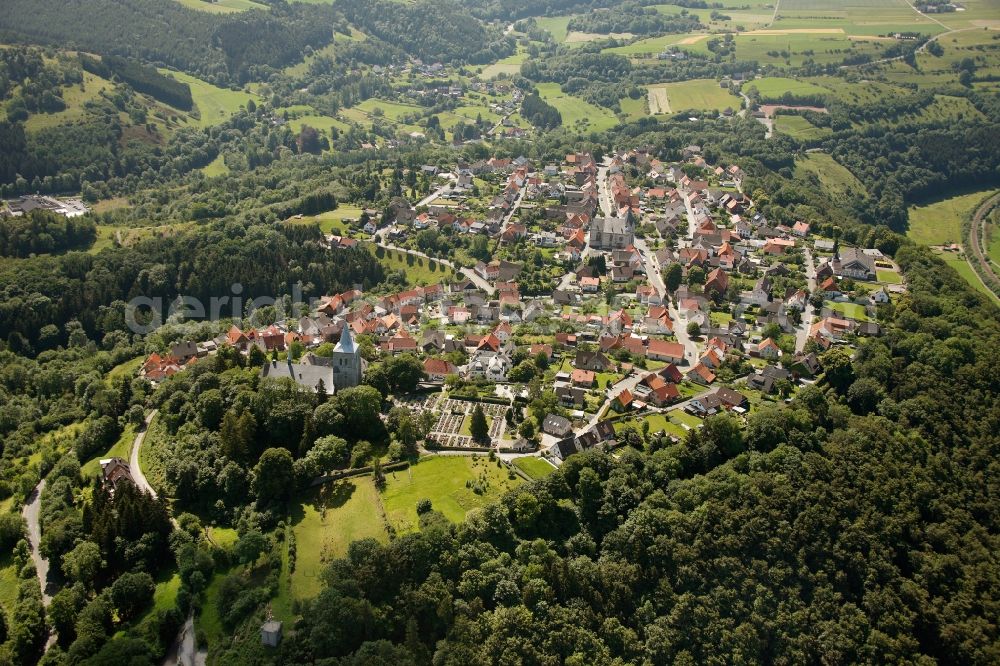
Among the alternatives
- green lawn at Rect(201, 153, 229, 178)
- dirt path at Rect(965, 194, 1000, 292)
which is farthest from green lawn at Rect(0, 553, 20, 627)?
dirt path at Rect(965, 194, 1000, 292)

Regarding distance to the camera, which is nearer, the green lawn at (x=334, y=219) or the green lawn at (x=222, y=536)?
the green lawn at (x=222, y=536)

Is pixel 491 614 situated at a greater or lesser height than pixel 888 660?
greater

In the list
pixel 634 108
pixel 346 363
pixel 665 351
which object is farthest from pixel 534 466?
pixel 634 108

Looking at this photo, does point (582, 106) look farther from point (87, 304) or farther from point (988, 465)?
Result: point (988, 465)

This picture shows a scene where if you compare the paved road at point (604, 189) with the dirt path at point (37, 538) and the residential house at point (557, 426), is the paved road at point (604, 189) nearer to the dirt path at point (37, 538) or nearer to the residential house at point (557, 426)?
the residential house at point (557, 426)

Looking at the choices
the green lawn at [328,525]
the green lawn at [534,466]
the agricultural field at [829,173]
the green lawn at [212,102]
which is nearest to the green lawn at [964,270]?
the agricultural field at [829,173]

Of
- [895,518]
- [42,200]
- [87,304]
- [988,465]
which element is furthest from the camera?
[42,200]

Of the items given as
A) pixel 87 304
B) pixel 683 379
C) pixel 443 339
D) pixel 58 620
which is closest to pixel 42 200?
pixel 87 304
